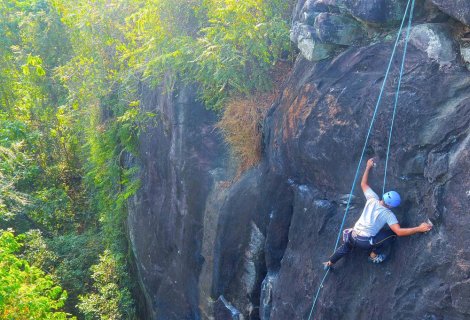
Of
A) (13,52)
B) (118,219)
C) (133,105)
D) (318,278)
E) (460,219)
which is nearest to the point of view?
(460,219)

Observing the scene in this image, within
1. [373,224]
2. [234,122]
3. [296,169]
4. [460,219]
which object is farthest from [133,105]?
[460,219]

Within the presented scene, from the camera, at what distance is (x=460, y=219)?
5449 millimetres

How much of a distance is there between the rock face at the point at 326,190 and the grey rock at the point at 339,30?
0.03m

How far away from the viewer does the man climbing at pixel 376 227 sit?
6070mm

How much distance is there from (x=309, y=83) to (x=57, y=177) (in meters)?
15.4

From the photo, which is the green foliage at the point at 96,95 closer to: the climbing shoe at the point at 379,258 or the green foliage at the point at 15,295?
the green foliage at the point at 15,295

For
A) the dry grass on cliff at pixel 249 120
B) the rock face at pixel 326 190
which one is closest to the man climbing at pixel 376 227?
the rock face at pixel 326 190

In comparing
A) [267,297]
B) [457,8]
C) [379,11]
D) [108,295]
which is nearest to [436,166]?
[457,8]

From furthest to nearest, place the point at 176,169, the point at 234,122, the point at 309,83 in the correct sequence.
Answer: the point at 176,169
the point at 234,122
the point at 309,83

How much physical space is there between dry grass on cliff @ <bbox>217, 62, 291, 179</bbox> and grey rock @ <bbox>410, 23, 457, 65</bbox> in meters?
3.27

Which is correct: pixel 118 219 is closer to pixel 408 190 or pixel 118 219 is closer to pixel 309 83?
pixel 309 83

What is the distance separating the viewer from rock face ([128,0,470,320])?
19.0ft

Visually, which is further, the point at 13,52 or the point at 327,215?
the point at 13,52

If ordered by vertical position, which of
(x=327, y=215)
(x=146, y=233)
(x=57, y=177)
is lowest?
(x=57, y=177)
